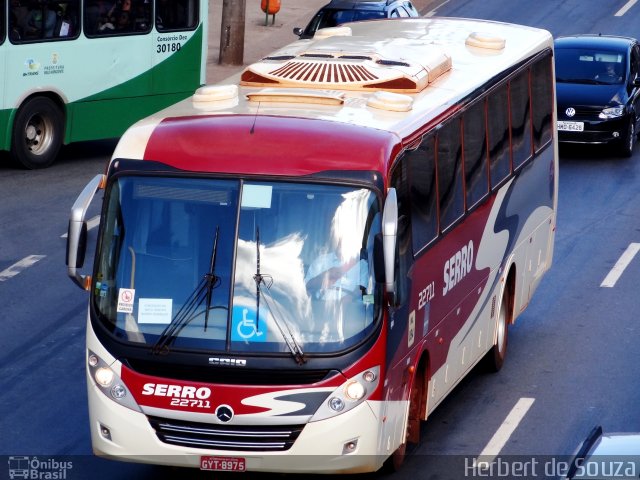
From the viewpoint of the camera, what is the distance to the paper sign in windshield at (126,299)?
32.8ft

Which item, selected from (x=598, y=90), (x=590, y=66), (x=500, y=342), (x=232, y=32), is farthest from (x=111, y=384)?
(x=232, y=32)

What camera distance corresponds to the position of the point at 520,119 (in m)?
14.4

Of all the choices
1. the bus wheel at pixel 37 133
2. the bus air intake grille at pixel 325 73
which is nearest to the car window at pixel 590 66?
the bus wheel at pixel 37 133

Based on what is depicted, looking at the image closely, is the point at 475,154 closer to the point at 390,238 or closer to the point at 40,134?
the point at 390,238

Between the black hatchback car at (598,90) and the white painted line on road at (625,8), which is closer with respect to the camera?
the black hatchback car at (598,90)

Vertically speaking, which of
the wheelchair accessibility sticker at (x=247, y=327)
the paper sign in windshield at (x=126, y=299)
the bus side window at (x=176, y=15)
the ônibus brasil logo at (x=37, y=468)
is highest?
the bus side window at (x=176, y=15)

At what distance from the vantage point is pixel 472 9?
39094mm

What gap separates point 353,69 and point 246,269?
2.61 meters

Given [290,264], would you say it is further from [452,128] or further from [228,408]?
[452,128]

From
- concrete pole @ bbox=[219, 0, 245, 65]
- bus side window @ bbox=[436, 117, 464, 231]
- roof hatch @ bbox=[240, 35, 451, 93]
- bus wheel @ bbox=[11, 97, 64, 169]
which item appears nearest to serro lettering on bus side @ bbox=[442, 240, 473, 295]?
bus side window @ bbox=[436, 117, 464, 231]

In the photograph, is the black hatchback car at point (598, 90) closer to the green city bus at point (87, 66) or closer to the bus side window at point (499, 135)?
the green city bus at point (87, 66)

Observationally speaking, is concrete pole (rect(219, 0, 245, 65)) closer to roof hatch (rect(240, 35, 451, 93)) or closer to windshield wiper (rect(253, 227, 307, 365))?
roof hatch (rect(240, 35, 451, 93))

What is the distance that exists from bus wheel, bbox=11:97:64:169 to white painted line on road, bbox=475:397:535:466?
10972mm

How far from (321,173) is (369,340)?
3.66ft
